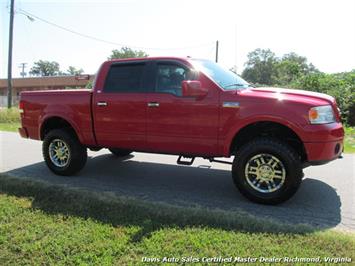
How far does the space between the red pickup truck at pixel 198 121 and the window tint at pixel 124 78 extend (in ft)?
0.06

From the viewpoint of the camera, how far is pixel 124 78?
6062mm

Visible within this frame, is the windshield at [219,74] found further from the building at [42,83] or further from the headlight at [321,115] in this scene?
the building at [42,83]

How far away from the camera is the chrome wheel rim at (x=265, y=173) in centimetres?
484

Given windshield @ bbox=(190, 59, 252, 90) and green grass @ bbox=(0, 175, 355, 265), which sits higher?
windshield @ bbox=(190, 59, 252, 90)

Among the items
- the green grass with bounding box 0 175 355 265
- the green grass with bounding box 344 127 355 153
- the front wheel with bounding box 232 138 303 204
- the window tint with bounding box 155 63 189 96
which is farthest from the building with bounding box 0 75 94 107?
the front wheel with bounding box 232 138 303 204

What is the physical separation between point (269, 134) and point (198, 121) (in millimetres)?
1022

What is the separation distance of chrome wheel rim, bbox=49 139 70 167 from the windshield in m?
2.84

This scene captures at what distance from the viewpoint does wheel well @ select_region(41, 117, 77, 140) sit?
264 inches

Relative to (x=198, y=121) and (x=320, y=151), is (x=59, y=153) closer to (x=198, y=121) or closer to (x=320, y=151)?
(x=198, y=121)

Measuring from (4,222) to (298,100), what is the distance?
3.93m

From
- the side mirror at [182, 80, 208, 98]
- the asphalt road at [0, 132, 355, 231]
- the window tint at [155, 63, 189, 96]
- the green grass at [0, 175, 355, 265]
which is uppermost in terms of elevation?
the window tint at [155, 63, 189, 96]

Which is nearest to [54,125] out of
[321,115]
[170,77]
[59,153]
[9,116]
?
[59,153]

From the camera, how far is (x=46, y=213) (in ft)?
14.9

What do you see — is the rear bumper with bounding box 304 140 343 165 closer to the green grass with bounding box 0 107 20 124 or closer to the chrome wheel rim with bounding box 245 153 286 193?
the chrome wheel rim with bounding box 245 153 286 193
